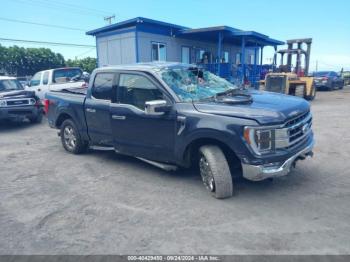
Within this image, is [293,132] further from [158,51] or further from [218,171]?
[158,51]

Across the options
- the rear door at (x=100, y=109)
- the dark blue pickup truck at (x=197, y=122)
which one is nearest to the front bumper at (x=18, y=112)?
the dark blue pickup truck at (x=197, y=122)

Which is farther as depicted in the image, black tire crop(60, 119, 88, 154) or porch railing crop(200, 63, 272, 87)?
porch railing crop(200, 63, 272, 87)

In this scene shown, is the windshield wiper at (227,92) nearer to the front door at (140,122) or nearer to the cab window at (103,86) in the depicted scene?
the front door at (140,122)

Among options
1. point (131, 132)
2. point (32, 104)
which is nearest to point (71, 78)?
point (32, 104)

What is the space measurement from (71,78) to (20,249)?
36.1 feet

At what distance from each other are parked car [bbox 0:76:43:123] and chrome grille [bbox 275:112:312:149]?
885 cm

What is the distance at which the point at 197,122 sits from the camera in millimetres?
4234

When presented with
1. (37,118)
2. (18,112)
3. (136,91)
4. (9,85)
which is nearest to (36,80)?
(9,85)

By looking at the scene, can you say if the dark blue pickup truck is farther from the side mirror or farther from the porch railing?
the porch railing

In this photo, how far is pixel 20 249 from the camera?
3219mm

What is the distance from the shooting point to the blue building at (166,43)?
57.2ft

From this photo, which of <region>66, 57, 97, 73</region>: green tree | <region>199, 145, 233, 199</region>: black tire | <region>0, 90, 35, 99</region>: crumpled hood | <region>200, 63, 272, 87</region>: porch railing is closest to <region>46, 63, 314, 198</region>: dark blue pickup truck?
<region>199, 145, 233, 199</region>: black tire

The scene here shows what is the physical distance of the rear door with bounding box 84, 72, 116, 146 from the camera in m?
5.50

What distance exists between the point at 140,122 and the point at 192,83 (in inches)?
41.5
